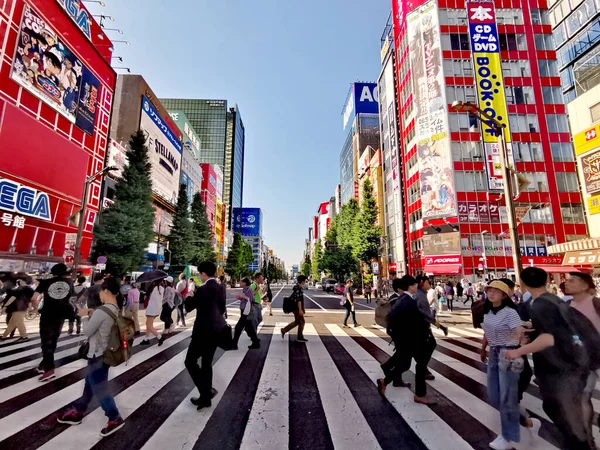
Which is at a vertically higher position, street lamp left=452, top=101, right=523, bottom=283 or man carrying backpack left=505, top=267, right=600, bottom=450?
street lamp left=452, top=101, right=523, bottom=283

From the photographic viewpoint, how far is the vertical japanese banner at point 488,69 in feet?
102

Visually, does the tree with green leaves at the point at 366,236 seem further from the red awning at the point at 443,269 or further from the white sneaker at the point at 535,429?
the white sneaker at the point at 535,429

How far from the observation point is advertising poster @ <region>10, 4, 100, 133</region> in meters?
18.9

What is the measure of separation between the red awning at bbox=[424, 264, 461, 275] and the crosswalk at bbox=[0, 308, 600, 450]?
93.0ft

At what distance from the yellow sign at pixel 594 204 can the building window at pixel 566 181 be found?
543 inches

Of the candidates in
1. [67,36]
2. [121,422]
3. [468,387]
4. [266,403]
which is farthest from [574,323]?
[67,36]

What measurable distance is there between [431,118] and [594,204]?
19.4m

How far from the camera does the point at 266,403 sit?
3.98 meters

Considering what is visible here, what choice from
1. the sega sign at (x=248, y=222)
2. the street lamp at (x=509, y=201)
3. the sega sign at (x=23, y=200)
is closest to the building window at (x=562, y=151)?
the street lamp at (x=509, y=201)

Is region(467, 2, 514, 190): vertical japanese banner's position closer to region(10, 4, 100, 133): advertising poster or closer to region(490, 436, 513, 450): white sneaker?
region(490, 436, 513, 450): white sneaker

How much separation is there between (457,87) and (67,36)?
130 feet

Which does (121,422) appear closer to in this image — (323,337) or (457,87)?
(323,337)

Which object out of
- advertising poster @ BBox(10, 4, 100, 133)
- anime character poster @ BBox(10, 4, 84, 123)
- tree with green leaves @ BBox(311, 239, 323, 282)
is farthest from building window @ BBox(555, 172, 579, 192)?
anime character poster @ BBox(10, 4, 84, 123)

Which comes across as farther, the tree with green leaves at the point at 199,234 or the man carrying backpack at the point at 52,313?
the tree with green leaves at the point at 199,234
